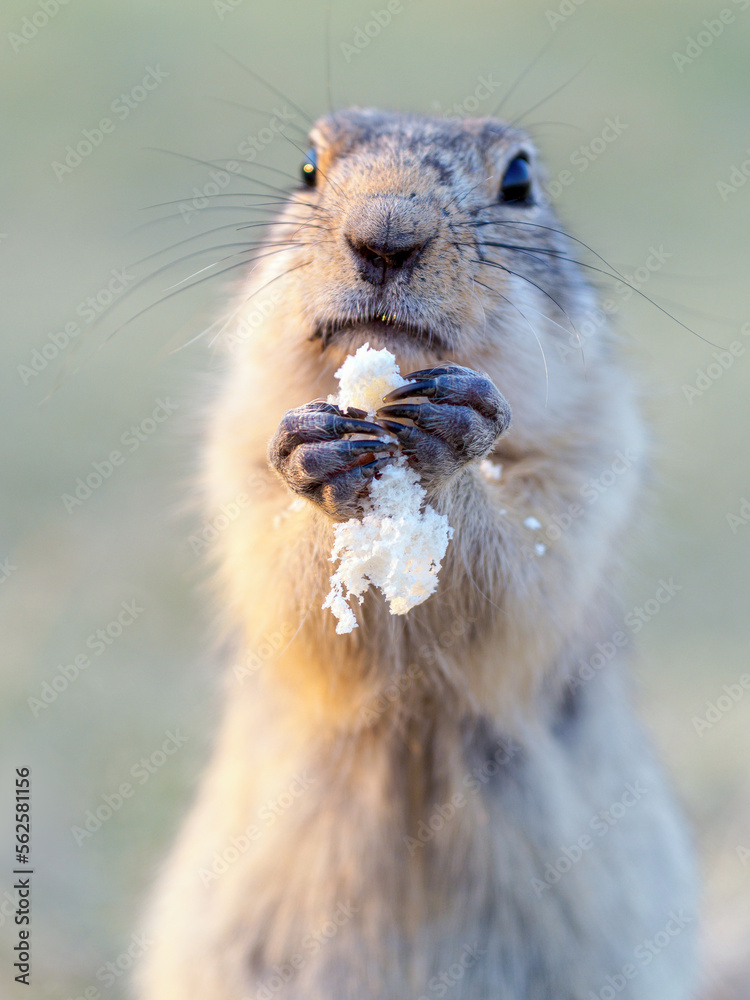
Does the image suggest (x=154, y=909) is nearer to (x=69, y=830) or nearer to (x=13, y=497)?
(x=69, y=830)

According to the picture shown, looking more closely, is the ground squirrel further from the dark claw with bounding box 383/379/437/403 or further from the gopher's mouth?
the dark claw with bounding box 383/379/437/403

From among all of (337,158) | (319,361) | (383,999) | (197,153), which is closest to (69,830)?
(383,999)

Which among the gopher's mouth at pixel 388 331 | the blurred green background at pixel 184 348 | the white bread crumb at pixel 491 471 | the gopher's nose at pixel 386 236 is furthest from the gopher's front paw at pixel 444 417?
the blurred green background at pixel 184 348

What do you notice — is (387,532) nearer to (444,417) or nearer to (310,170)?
(444,417)

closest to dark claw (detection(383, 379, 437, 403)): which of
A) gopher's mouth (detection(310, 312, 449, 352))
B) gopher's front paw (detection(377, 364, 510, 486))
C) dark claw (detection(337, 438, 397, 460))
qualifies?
gopher's front paw (detection(377, 364, 510, 486))

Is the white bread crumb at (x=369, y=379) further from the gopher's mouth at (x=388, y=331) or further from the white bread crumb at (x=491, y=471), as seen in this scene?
the white bread crumb at (x=491, y=471)
